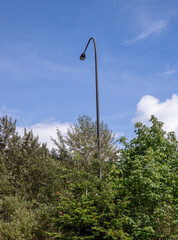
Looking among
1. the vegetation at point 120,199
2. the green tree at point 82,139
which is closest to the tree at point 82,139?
the green tree at point 82,139

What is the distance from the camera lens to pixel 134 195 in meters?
10.1

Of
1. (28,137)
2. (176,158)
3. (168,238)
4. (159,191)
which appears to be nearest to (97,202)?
(159,191)

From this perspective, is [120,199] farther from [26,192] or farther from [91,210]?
[26,192]

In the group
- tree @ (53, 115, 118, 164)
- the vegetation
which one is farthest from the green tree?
the vegetation

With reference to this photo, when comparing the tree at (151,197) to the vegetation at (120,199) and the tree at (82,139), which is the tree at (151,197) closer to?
the vegetation at (120,199)

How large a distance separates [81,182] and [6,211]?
9.31 metres

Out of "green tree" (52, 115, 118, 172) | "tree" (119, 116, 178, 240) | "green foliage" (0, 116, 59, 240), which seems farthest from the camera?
"green tree" (52, 115, 118, 172)

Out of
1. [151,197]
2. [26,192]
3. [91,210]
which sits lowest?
[91,210]

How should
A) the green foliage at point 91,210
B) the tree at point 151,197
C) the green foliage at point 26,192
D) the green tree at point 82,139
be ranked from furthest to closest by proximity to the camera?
the green tree at point 82,139 < the green foliage at point 26,192 < the tree at point 151,197 < the green foliage at point 91,210

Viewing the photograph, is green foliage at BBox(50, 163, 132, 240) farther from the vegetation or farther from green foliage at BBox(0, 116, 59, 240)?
green foliage at BBox(0, 116, 59, 240)

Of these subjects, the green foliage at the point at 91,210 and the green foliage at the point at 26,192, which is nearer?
the green foliage at the point at 91,210

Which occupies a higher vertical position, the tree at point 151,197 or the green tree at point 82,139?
the green tree at point 82,139

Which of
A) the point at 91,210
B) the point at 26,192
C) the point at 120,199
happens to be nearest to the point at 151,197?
the point at 120,199

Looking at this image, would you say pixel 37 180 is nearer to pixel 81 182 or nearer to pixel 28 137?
pixel 28 137
